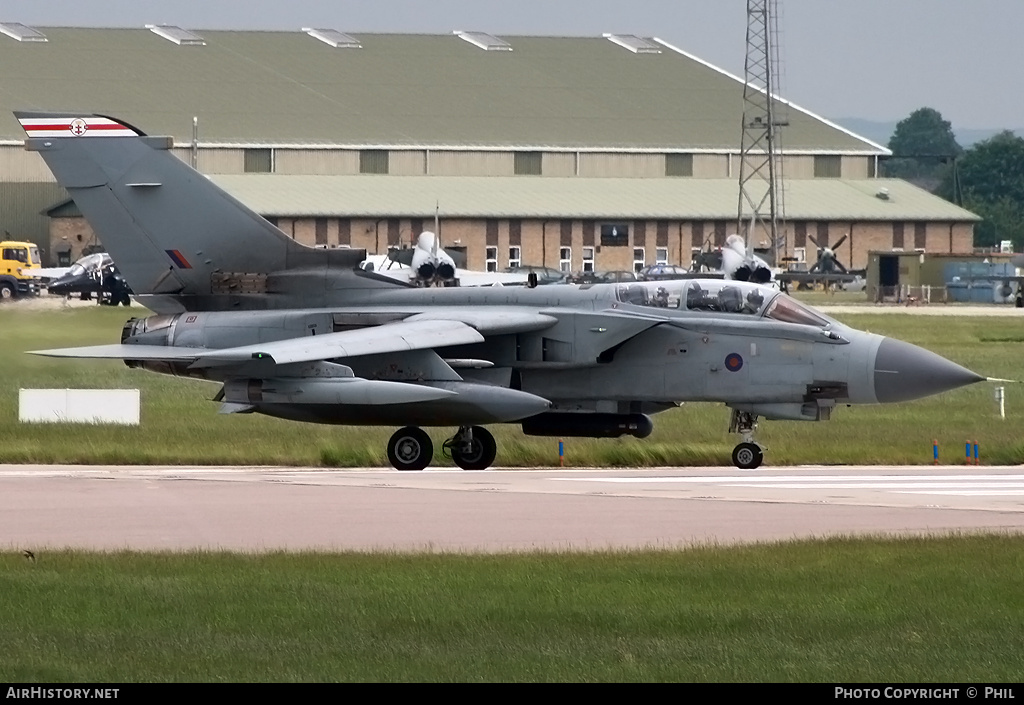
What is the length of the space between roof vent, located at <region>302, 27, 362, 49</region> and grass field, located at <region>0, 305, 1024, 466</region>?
250ft

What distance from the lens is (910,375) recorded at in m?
19.2

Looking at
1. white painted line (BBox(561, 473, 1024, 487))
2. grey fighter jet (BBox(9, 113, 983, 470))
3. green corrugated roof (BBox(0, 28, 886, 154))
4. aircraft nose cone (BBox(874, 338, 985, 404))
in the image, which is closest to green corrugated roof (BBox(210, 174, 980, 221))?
green corrugated roof (BBox(0, 28, 886, 154))

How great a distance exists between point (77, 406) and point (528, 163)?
240 feet

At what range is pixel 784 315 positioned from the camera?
19.7 metres

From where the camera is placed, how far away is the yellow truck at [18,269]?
67000mm

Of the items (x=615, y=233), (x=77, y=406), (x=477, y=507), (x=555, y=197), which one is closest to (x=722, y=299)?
(x=477, y=507)

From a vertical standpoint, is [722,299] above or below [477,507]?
above

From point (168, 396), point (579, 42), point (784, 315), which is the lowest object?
point (168, 396)

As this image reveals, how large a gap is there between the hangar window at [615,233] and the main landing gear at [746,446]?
73.0 metres

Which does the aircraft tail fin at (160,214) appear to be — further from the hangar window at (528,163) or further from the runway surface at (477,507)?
the hangar window at (528,163)

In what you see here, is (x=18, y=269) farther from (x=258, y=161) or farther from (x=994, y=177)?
(x=994, y=177)
